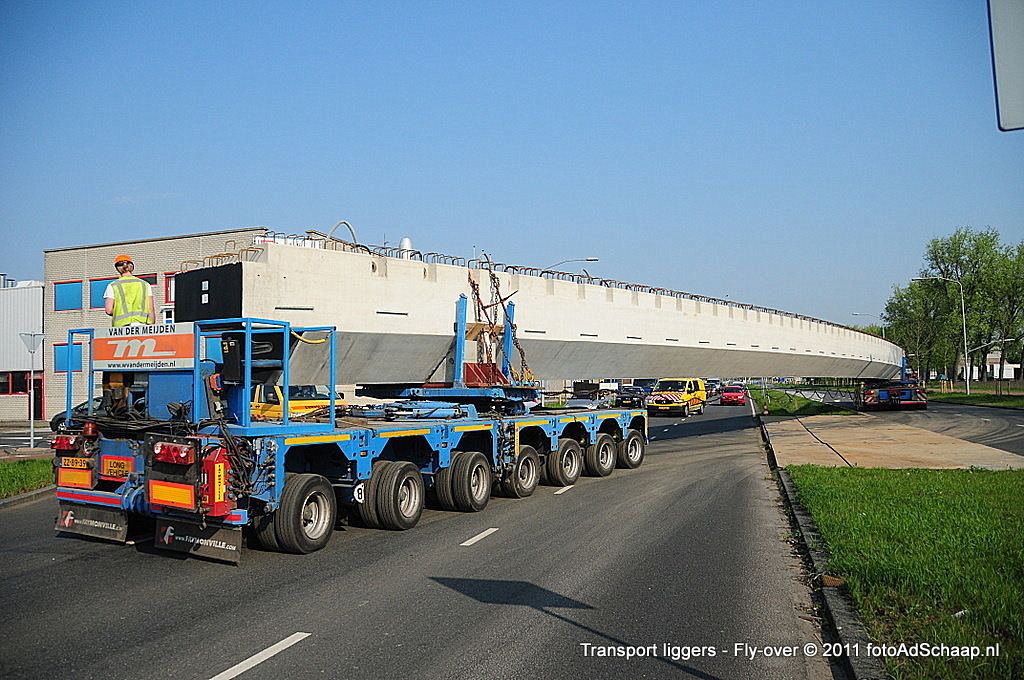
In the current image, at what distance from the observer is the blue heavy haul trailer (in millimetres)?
9133

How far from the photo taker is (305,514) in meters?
10.2

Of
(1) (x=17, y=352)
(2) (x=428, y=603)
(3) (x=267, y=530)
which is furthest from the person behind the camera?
(1) (x=17, y=352)

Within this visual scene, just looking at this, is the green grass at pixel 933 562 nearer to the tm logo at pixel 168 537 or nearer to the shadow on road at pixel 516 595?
the shadow on road at pixel 516 595

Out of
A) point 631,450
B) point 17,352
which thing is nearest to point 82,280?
point 17,352

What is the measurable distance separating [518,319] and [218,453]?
11.8m

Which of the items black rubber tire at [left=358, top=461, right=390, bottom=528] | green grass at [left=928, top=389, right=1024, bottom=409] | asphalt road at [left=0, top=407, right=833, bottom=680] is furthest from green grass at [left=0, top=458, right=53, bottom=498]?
green grass at [left=928, top=389, right=1024, bottom=409]

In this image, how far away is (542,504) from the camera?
569 inches

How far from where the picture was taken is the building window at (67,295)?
1786 inches

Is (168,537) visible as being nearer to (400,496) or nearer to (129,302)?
(129,302)

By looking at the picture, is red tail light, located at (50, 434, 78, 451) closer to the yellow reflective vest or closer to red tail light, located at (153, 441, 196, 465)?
the yellow reflective vest

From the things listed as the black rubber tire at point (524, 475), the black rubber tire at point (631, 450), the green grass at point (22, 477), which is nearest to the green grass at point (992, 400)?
the black rubber tire at point (631, 450)

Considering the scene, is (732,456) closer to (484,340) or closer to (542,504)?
(484,340)

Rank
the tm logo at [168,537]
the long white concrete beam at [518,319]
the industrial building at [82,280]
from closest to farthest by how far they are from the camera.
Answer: the tm logo at [168,537] → the long white concrete beam at [518,319] → the industrial building at [82,280]

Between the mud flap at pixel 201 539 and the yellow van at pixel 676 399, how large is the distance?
39744 mm
